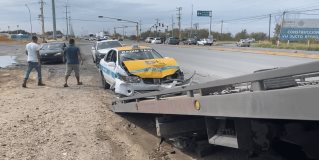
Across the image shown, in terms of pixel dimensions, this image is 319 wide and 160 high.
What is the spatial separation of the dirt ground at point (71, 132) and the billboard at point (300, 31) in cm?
5829

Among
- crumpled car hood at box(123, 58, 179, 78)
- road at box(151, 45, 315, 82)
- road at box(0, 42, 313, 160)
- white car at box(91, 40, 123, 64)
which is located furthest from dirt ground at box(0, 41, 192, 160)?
white car at box(91, 40, 123, 64)

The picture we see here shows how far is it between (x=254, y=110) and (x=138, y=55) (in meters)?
9.33

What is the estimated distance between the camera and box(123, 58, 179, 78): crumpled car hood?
11398 millimetres

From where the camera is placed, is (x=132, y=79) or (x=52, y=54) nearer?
(x=132, y=79)

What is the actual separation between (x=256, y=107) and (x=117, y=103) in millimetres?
6075

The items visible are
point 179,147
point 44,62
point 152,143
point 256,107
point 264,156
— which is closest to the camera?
point 256,107

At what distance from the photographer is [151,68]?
11.5 metres

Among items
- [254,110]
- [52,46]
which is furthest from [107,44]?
[254,110]

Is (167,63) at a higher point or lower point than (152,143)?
higher

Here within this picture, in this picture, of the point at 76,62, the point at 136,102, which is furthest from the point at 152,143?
the point at 76,62

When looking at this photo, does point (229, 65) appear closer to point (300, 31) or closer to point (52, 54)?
point (52, 54)

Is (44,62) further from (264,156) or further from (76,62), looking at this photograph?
(264,156)

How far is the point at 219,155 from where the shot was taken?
6457 mm

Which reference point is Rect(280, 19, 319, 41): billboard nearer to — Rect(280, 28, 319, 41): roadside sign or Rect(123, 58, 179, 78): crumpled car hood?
Rect(280, 28, 319, 41): roadside sign
